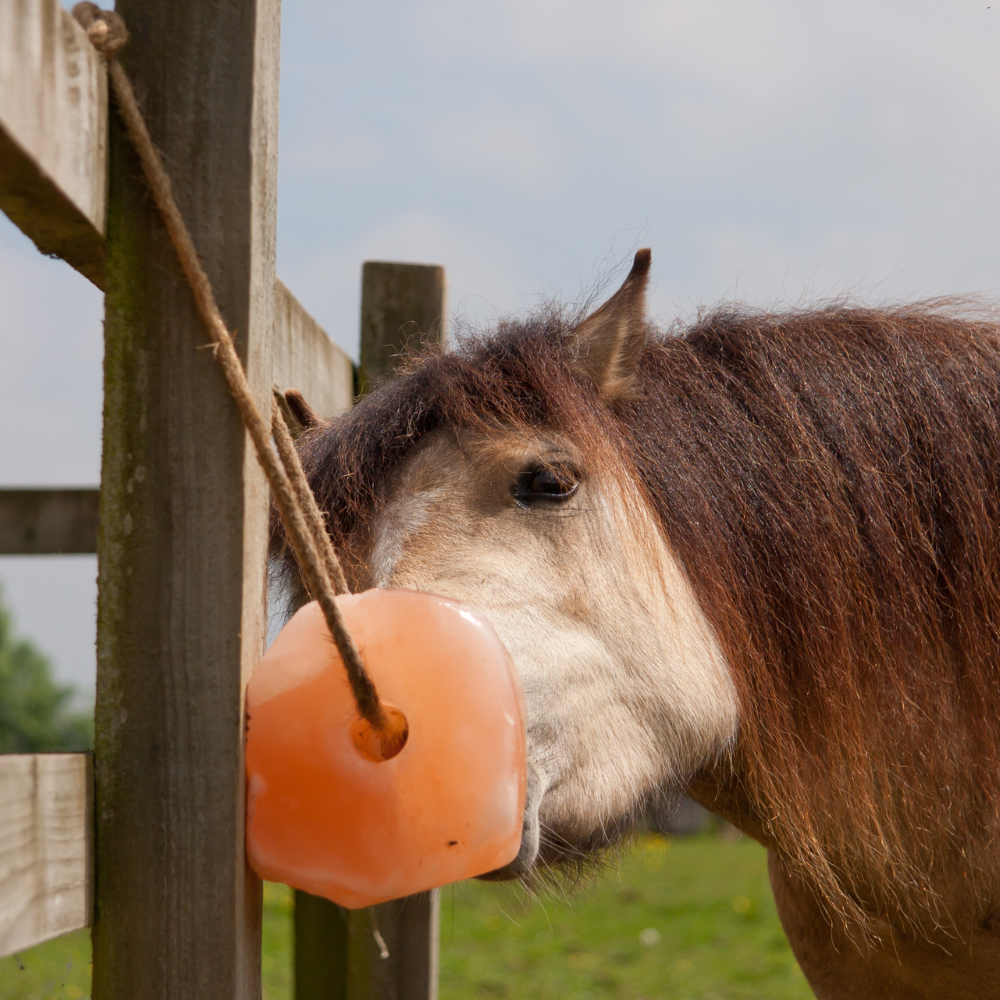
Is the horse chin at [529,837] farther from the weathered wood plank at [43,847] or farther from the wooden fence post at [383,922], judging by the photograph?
the wooden fence post at [383,922]

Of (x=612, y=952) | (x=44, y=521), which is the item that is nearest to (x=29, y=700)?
(x=612, y=952)

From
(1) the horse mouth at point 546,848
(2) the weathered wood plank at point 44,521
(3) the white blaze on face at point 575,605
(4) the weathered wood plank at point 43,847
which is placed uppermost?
(4) the weathered wood plank at point 43,847

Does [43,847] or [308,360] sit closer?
Answer: [43,847]

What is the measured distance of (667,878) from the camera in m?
8.94

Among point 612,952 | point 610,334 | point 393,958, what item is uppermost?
point 610,334

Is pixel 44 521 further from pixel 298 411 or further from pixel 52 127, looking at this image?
pixel 52 127

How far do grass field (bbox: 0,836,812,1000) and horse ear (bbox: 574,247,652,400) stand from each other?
374cm

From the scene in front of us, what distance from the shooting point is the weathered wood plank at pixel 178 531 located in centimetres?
97

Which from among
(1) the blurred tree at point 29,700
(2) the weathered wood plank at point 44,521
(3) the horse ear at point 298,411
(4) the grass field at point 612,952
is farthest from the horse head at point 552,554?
(1) the blurred tree at point 29,700

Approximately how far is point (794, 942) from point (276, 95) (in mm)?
2147

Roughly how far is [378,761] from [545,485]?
66cm

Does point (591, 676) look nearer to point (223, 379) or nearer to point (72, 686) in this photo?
point (223, 379)

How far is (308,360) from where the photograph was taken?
2.19 meters

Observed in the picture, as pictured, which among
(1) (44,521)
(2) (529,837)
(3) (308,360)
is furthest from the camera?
(1) (44,521)
